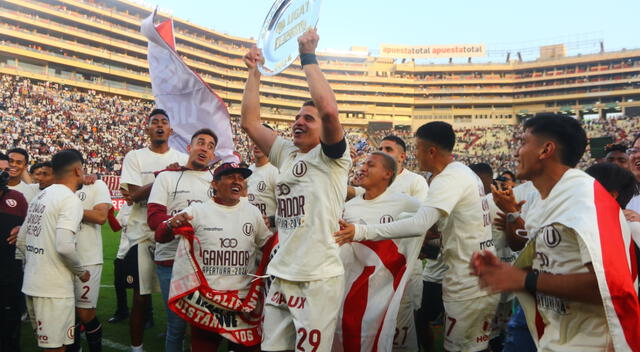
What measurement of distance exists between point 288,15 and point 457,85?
95.5 meters

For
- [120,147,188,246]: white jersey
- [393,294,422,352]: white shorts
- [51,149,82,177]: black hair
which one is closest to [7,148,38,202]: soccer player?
[120,147,188,246]: white jersey

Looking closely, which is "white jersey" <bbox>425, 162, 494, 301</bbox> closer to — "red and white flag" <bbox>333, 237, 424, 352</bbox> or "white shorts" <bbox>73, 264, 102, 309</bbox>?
"red and white flag" <bbox>333, 237, 424, 352</bbox>

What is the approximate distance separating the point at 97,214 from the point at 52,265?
1137mm

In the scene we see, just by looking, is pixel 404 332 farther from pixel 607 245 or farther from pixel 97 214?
pixel 97 214

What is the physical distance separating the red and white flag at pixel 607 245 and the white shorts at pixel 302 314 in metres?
1.43

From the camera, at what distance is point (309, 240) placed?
3.13 metres

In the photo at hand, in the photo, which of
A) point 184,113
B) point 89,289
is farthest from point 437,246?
point 184,113

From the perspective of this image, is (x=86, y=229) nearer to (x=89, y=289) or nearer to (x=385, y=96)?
(x=89, y=289)

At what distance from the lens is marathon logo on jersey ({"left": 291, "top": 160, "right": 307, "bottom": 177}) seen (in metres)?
3.20

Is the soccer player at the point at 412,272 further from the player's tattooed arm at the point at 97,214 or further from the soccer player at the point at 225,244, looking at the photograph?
the player's tattooed arm at the point at 97,214

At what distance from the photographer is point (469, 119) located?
92.6 metres

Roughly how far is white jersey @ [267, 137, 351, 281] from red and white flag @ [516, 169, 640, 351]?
4.41ft

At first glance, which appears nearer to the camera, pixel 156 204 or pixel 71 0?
pixel 156 204

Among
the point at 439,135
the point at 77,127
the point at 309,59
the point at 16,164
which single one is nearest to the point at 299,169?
the point at 309,59
